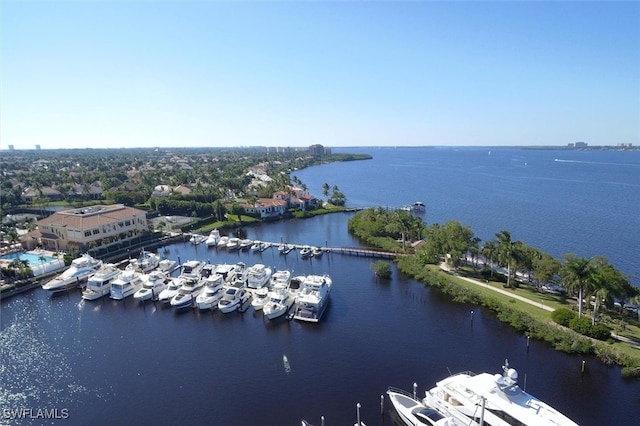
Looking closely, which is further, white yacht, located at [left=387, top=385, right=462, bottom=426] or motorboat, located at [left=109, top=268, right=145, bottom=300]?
motorboat, located at [left=109, top=268, right=145, bottom=300]

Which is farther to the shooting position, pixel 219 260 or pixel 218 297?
pixel 219 260

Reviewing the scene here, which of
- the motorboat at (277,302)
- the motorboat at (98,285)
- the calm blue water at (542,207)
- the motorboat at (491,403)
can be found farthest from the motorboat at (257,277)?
the calm blue water at (542,207)

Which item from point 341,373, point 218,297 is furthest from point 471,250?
point 218,297

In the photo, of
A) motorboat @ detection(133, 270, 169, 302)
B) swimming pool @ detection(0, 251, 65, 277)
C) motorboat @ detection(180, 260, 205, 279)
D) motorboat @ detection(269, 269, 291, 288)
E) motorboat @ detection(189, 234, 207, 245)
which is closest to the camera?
motorboat @ detection(133, 270, 169, 302)

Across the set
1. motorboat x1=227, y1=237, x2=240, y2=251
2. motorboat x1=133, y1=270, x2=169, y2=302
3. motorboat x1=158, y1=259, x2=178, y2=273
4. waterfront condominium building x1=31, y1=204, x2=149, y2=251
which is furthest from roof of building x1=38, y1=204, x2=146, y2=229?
motorboat x1=133, y1=270, x2=169, y2=302

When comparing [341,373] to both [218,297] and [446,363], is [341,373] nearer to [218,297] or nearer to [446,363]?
[446,363]

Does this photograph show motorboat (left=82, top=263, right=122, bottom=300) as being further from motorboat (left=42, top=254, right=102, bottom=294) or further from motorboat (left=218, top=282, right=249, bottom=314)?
motorboat (left=218, top=282, right=249, bottom=314)
